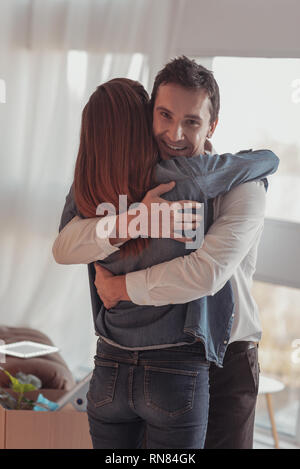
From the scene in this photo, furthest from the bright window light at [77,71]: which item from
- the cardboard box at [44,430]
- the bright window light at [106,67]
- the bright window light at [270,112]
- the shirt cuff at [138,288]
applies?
the shirt cuff at [138,288]

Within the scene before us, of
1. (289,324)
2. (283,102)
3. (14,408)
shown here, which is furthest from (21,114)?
(289,324)

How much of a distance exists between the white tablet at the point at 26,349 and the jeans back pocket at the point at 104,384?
1176 mm

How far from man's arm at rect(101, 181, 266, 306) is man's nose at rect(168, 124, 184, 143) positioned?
16cm

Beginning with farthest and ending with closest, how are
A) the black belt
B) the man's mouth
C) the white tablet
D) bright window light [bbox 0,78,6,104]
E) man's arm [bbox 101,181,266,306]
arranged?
bright window light [bbox 0,78,6,104] < the white tablet < the black belt < the man's mouth < man's arm [bbox 101,181,266,306]

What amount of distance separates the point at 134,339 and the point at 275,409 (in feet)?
5.66

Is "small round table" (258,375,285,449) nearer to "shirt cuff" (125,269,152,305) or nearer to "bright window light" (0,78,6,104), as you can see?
"shirt cuff" (125,269,152,305)

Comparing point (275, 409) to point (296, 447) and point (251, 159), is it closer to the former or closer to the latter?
point (296, 447)

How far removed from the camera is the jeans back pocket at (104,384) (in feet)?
3.95

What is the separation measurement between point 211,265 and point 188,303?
13 cm

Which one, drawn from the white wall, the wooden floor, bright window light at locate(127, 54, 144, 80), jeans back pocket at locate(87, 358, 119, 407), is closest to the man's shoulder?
jeans back pocket at locate(87, 358, 119, 407)

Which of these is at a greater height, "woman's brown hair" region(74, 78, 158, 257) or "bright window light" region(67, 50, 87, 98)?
"bright window light" region(67, 50, 87, 98)

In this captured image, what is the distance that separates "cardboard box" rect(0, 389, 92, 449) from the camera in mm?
1828

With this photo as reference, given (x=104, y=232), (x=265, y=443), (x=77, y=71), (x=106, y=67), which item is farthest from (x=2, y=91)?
(x=265, y=443)

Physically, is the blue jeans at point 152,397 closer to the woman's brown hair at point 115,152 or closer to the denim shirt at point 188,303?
the denim shirt at point 188,303
